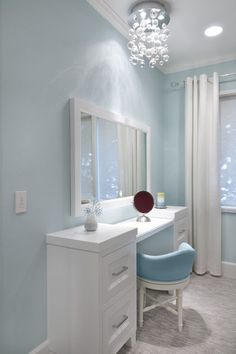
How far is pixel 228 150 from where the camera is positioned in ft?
10.6

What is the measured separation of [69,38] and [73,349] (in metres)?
2.05

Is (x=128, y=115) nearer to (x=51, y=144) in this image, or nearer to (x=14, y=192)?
(x=51, y=144)

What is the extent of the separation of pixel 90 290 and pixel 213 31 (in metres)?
2.62

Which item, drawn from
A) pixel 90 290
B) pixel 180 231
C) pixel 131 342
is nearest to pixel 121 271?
pixel 90 290

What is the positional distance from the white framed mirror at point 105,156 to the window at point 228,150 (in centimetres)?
99

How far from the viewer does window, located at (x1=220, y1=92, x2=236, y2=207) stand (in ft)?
10.5

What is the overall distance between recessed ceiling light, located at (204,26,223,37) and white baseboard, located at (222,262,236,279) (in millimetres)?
2596

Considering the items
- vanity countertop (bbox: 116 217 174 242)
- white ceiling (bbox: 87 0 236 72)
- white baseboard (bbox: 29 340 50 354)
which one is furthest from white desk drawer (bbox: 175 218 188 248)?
white ceiling (bbox: 87 0 236 72)

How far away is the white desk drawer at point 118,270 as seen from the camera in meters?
1.50

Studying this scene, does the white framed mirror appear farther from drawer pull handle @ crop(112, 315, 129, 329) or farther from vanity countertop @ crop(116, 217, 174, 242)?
drawer pull handle @ crop(112, 315, 129, 329)

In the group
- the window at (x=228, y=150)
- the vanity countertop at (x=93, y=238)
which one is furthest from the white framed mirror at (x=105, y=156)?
the window at (x=228, y=150)

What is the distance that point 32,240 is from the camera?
1.54 meters

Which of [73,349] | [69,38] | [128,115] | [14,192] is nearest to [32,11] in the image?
[69,38]

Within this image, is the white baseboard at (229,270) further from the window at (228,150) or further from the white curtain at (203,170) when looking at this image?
the window at (228,150)
